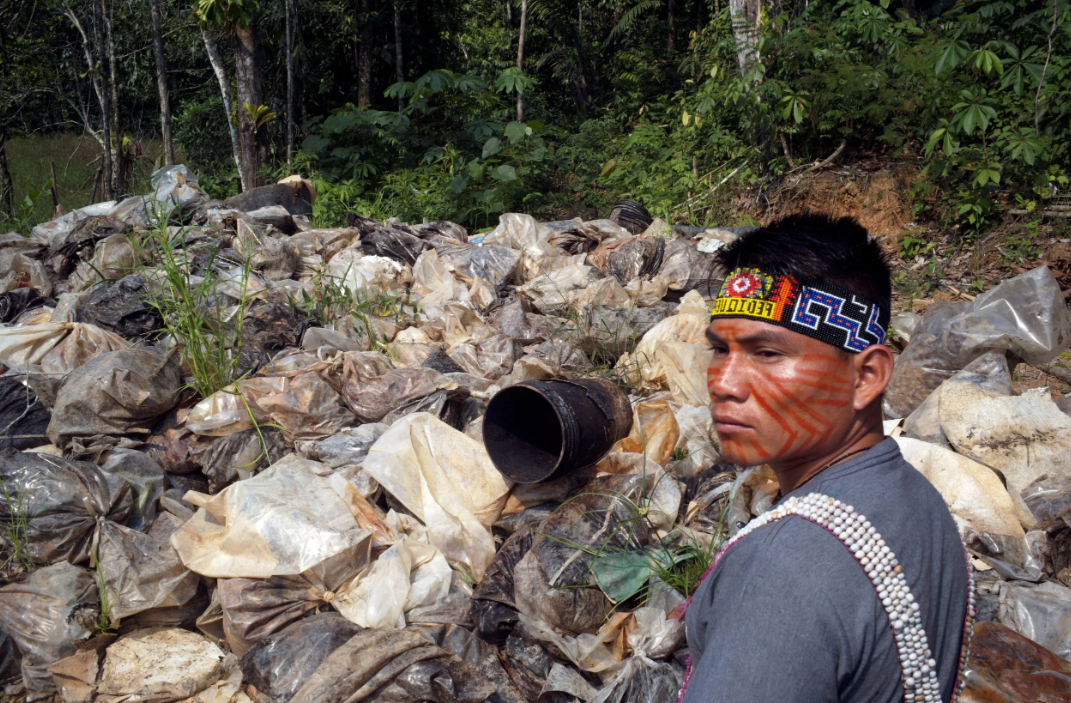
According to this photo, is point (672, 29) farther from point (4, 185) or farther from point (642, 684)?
point (642, 684)

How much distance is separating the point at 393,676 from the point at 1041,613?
1.85 m

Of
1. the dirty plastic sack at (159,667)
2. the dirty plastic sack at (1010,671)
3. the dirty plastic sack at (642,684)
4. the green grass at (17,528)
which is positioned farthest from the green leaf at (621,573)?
the green grass at (17,528)

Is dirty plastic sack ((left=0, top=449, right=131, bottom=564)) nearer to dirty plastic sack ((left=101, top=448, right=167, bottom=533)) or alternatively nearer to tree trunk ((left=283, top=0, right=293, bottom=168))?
dirty plastic sack ((left=101, top=448, right=167, bottom=533))

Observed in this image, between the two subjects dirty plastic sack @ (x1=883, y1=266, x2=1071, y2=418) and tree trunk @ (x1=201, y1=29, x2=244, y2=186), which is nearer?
dirty plastic sack @ (x1=883, y1=266, x2=1071, y2=418)

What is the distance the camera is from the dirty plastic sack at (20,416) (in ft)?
11.1

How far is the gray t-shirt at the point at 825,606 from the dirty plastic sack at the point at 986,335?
2.85 meters

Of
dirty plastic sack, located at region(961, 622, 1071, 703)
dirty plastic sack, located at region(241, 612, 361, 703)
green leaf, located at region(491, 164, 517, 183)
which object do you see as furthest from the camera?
green leaf, located at region(491, 164, 517, 183)

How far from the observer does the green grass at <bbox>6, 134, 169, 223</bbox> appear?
11.4 metres

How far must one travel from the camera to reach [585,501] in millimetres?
2738

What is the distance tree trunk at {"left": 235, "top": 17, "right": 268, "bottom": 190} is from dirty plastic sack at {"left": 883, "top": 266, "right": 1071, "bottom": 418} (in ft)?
21.6

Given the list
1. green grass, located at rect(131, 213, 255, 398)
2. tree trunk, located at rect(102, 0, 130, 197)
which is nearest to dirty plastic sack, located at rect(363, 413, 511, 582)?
green grass, located at rect(131, 213, 255, 398)

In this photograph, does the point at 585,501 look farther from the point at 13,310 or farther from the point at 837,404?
the point at 13,310

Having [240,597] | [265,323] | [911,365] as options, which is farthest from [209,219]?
[911,365]

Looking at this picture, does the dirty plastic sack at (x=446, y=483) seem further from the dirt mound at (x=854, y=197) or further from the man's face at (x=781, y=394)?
the dirt mound at (x=854, y=197)
